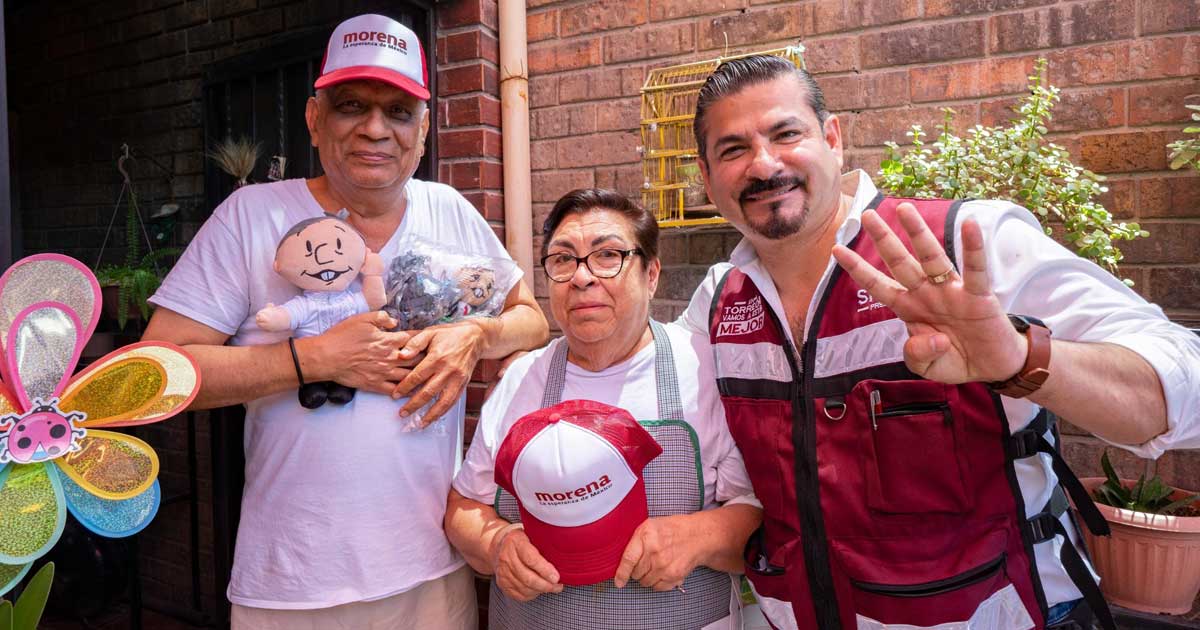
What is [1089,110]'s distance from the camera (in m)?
2.10

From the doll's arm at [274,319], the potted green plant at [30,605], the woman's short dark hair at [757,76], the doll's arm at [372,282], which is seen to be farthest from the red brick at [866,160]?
the potted green plant at [30,605]

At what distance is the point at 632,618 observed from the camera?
158 cm

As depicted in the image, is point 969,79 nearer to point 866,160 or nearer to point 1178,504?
point 866,160

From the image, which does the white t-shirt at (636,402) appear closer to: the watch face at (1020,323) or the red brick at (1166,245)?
the watch face at (1020,323)

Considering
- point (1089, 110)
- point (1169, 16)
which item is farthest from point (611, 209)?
point (1169, 16)

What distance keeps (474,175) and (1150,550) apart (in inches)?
94.8

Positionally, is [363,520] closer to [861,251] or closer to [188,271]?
[188,271]

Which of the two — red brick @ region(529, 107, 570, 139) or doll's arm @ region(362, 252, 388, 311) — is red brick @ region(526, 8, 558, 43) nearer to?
red brick @ region(529, 107, 570, 139)

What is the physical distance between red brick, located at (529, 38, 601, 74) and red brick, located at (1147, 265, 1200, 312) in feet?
6.67

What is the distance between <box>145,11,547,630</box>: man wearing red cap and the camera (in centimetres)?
160

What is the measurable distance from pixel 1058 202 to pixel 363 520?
2.07 meters

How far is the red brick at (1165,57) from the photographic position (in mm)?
1977

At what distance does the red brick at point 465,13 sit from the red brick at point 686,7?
654 mm

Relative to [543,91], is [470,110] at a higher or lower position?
lower
